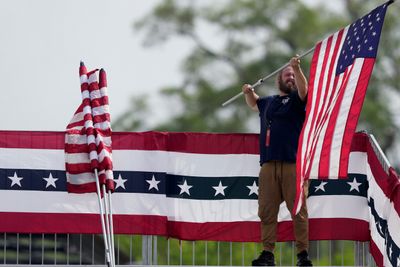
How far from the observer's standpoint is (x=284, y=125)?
1695cm

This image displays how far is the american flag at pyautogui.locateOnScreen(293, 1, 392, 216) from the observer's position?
1566 cm

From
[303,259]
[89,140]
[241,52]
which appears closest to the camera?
[89,140]

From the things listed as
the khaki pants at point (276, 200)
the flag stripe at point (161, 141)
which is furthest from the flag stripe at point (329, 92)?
the flag stripe at point (161, 141)

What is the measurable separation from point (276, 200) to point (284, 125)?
81 centimetres

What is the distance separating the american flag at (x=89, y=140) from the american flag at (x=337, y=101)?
6.94 ft

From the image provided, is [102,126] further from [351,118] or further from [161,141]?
[351,118]

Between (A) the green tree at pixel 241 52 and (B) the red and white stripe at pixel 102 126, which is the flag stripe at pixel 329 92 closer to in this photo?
(B) the red and white stripe at pixel 102 126

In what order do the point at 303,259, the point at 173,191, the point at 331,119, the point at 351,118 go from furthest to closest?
the point at 173,191, the point at 303,259, the point at 331,119, the point at 351,118

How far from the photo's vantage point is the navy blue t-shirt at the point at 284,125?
55.5ft

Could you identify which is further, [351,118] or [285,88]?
[285,88]

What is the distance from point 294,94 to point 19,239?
363 centimetres

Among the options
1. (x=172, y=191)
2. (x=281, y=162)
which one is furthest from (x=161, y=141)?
Answer: (x=281, y=162)

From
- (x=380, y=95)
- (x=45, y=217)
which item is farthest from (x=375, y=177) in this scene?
(x=380, y=95)

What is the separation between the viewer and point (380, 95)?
4712 cm
